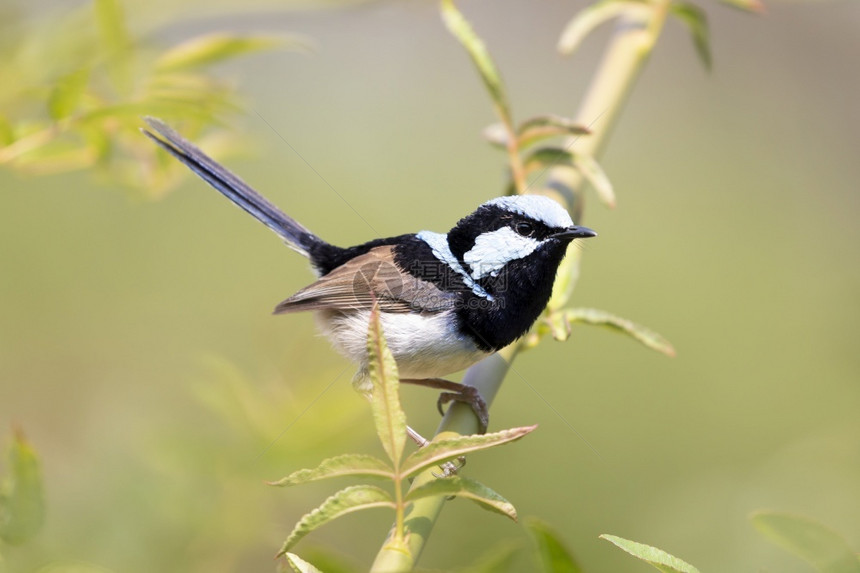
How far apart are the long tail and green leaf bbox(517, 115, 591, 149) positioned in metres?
0.55

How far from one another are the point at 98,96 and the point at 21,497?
0.77 m

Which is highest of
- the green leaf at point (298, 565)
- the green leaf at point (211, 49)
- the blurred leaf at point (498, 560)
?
the green leaf at point (211, 49)

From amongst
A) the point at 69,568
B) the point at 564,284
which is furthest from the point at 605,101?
the point at 69,568

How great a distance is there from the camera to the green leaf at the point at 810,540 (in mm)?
667

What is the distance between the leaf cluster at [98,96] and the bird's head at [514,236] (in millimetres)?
481

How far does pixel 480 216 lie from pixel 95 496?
0.87 m

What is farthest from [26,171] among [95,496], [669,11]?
[669,11]

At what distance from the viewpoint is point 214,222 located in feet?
7.85

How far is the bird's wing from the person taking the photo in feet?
5.50

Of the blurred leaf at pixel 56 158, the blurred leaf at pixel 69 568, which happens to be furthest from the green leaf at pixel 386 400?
the blurred leaf at pixel 56 158

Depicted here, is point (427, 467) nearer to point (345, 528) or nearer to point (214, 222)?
point (345, 528)

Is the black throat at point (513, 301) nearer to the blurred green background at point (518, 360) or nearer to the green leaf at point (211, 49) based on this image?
the blurred green background at point (518, 360)

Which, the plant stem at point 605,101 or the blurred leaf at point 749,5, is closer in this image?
the plant stem at point 605,101

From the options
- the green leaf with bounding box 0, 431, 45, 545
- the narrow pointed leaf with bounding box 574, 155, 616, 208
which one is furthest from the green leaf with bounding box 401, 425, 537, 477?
the narrow pointed leaf with bounding box 574, 155, 616, 208
